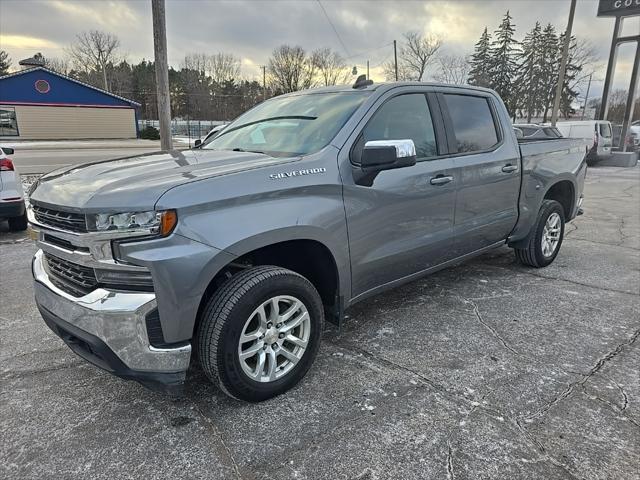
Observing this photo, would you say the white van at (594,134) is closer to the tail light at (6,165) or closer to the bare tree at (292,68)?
the tail light at (6,165)

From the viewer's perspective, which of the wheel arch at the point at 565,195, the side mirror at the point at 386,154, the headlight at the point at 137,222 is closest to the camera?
the headlight at the point at 137,222

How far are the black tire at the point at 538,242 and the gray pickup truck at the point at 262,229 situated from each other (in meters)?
1.02

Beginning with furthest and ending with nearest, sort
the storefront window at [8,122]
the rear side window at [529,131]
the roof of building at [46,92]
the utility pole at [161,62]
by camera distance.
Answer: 1. the storefront window at [8,122]
2. the roof of building at [46,92]
3. the rear side window at [529,131]
4. the utility pole at [161,62]

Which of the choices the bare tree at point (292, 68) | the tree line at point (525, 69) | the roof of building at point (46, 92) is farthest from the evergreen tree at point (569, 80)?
the roof of building at point (46, 92)

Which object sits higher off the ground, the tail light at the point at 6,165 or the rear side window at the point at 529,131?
the rear side window at the point at 529,131

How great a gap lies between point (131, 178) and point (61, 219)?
0.40 meters

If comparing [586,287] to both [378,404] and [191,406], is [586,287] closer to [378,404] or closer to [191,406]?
[378,404]

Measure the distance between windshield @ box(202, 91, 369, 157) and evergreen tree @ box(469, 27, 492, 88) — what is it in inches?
2045

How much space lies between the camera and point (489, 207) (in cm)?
412

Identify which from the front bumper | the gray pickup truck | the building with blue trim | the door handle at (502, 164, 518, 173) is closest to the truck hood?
the gray pickup truck

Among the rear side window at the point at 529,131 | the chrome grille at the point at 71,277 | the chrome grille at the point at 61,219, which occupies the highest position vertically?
the rear side window at the point at 529,131

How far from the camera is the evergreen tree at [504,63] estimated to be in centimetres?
5131

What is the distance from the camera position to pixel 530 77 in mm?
50125

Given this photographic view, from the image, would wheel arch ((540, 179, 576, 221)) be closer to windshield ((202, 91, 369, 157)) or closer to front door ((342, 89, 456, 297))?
front door ((342, 89, 456, 297))
